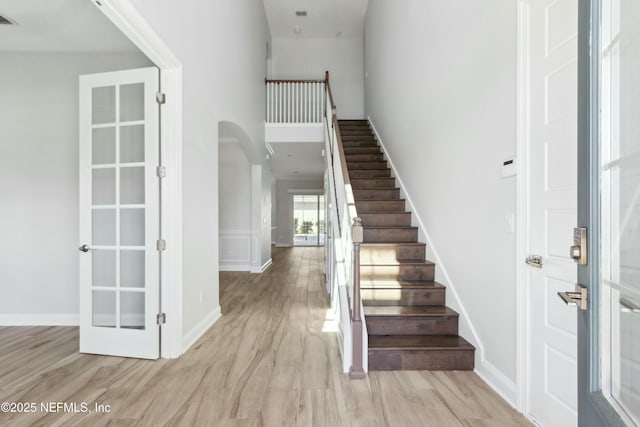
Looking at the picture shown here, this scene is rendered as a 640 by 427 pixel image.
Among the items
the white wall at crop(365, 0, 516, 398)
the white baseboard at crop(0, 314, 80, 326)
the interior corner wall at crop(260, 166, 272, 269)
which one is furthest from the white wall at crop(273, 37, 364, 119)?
the white baseboard at crop(0, 314, 80, 326)

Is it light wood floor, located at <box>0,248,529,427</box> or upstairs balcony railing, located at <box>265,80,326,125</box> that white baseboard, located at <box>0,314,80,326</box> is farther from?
upstairs balcony railing, located at <box>265,80,326,125</box>

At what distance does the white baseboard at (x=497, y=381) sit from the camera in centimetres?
205

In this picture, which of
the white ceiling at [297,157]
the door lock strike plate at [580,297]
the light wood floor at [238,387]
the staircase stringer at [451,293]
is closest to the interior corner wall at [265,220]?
the white ceiling at [297,157]

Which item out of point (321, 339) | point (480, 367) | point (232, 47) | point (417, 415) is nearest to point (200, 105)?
point (232, 47)

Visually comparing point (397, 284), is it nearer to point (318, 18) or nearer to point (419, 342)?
point (419, 342)

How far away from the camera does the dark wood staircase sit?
251 centimetres

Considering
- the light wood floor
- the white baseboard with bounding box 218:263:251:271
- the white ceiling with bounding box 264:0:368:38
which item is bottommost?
the light wood floor

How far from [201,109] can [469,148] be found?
A: 8.48 feet

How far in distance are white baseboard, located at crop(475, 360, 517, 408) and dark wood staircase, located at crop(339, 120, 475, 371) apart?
13cm

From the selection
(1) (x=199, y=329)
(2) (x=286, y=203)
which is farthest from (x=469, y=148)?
(2) (x=286, y=203)

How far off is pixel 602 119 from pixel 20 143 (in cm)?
498

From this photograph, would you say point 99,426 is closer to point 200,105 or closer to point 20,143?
point 200,105

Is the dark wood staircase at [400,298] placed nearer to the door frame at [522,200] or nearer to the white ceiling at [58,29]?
the door frame at [522,200]

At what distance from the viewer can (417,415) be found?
194 centimetres
